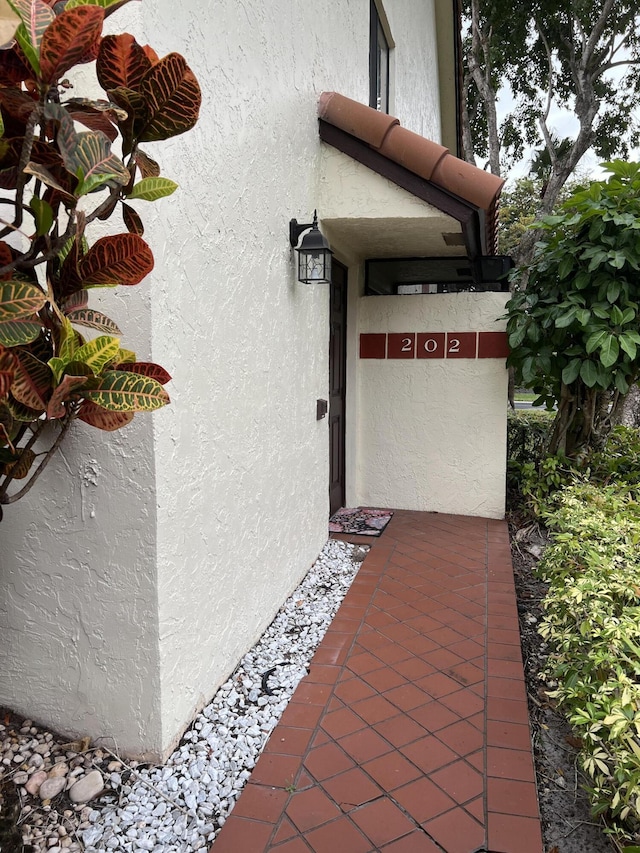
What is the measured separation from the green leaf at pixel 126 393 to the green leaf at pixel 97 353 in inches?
1.3

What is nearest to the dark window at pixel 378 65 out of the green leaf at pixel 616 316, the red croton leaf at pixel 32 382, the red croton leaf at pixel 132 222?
the green leaf at pixel 616 316

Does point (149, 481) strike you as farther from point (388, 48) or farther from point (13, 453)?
point (388, 48)

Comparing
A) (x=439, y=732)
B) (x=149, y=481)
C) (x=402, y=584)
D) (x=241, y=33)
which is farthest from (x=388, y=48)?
(x=439, y=732)

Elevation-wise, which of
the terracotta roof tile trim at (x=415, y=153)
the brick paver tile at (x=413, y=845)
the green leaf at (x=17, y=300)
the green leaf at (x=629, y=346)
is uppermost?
the terracotta roof tile trim at (x=415, y=153)

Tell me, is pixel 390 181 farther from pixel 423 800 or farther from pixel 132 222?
pixel 423 800

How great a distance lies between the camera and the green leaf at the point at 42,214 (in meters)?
1.37

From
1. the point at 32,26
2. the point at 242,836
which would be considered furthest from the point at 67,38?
the point at 242,836

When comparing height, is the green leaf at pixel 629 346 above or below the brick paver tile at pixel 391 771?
above

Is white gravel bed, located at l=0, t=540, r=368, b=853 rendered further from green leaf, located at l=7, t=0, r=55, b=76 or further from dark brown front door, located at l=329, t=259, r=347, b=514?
dark brown front door, located at l=329, t=259, r=347, b=514

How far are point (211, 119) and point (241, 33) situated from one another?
1.93 feet

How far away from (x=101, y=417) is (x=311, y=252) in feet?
7.78

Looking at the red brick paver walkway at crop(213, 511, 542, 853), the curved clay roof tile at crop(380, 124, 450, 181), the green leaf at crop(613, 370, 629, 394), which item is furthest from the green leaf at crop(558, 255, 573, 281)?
the red brick paver walkway at crop(213, 511, 542, 853)

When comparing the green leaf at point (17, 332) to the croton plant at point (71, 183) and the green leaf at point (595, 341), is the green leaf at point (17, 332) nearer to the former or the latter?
the croton plant at point (71, 183)

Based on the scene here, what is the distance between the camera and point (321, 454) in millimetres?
4520
